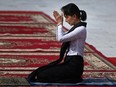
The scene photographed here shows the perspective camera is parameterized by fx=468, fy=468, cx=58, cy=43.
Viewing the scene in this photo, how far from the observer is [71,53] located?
3809 mm

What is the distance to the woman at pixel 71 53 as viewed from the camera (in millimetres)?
3760

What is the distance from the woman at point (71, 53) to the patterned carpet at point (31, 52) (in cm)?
21

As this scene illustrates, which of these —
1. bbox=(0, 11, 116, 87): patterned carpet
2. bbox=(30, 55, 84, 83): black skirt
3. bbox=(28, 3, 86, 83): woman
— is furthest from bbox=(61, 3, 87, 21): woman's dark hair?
bbox=(0, 11, 116, 87): patterned carpet

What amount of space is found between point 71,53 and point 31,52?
162 cm

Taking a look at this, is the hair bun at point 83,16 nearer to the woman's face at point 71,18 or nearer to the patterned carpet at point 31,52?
the woman's face at point 71,18

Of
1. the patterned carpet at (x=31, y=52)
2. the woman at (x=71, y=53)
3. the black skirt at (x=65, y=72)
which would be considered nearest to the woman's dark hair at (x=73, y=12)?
the woman at (x=71, y=53)

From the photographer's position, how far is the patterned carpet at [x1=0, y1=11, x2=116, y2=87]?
4398 mm

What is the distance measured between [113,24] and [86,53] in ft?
9.53

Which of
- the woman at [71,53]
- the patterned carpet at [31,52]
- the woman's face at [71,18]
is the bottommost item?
the patterned carpet at [31,52]

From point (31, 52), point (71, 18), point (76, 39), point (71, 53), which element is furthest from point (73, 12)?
point (31, 52)

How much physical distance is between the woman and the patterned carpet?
0.68ft

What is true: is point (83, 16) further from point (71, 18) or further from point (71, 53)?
point (71, 53)

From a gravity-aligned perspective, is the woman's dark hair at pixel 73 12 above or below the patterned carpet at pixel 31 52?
above

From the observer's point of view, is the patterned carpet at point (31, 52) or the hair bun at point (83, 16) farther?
the patterned carpet at point (31, 52)
